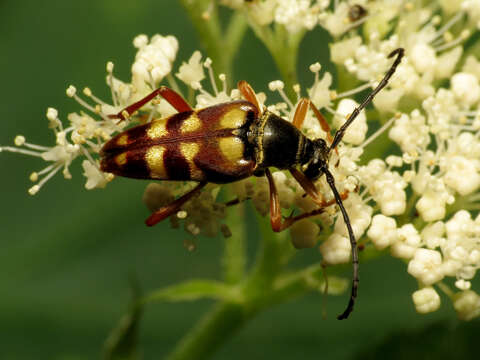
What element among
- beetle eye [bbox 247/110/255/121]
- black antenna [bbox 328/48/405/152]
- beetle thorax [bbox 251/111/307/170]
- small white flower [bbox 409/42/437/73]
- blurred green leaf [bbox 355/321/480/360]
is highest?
beetle eye [bbox 247/110/255/121]

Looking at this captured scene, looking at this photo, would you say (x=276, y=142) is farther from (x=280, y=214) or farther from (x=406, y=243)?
(x=406, y=243)

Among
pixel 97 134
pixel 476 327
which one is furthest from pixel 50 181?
pixel 476 327

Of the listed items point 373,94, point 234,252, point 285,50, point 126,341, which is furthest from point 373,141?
point 126,341

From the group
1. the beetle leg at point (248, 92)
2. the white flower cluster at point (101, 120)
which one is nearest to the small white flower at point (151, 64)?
the white flower cluster at point (101, 120)

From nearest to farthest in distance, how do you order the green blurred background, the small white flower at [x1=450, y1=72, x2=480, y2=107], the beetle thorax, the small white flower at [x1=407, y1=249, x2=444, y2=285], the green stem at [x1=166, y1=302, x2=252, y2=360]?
the small white flower at [x1=407, y1=249, x2=444, y2=285]
the beetle thorax
the small white flower at [x1=450, y1=72, x2=480, y2=107]
the green stem at [x1=166, y1=302, x2=252, y2=360]
the green blurred background

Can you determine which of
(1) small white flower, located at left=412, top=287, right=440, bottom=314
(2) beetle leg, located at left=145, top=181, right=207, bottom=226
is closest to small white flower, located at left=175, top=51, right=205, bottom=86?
(2) beetle leg, located at left=145, top=181, right=207, bottom=226

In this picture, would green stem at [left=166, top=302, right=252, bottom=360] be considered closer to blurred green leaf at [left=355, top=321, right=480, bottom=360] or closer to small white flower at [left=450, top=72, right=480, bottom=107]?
blurred green leaf at [left=355, top=321, right=480, bottom=360]
